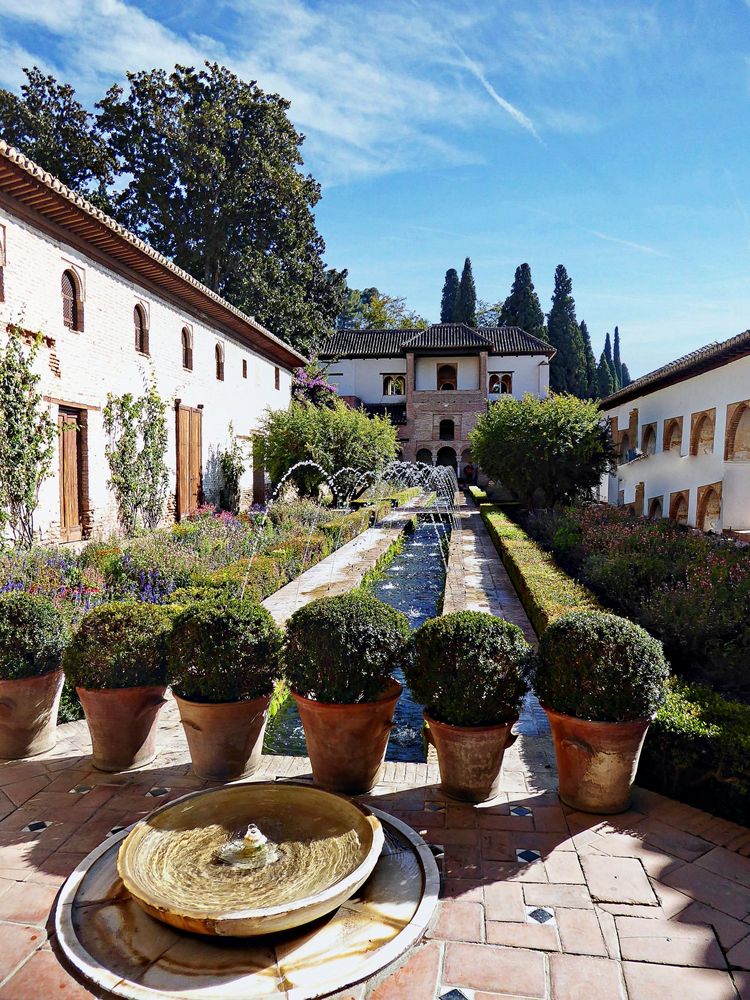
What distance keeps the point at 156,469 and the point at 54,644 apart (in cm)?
960

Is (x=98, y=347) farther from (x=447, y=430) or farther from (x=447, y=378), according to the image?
(x=447, y=378)

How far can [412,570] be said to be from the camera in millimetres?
11992

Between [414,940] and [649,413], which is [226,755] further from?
[649,413]

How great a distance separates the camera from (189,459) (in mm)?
15000

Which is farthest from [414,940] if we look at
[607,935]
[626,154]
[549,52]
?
[626,154]

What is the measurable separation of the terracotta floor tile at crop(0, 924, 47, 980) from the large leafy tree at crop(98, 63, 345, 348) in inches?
984

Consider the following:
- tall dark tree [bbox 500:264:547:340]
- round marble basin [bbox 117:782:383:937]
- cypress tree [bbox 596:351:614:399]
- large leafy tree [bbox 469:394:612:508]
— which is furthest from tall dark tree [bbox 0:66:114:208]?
cypress tree [bbox 596:351:614:399]

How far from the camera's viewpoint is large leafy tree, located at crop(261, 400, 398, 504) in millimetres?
17516

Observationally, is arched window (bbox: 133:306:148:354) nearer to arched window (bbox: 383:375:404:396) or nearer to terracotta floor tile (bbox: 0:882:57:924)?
terracotta floor tile (bbox: 0:882:57:924)

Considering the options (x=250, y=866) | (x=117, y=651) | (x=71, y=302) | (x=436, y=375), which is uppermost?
(x=436, y=375)

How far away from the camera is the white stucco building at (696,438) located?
12.4 meters

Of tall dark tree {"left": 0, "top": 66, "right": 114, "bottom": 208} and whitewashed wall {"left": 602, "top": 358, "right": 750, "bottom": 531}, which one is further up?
tall dark tree {"left": 0, "top": 66, "right": 114, "bottom": 208}

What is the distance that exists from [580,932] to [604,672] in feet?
3.72

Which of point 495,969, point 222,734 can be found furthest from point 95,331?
point 495,969
